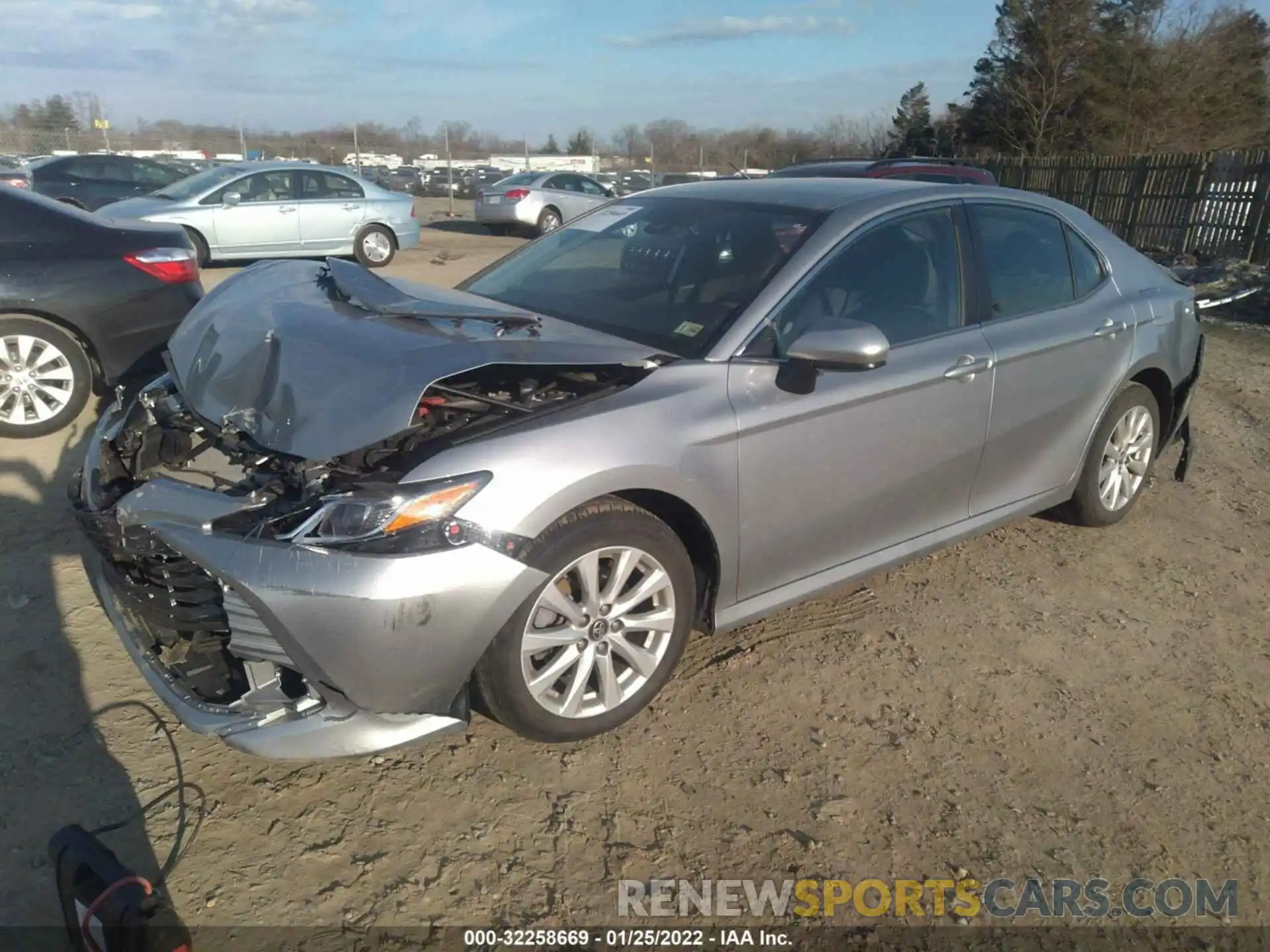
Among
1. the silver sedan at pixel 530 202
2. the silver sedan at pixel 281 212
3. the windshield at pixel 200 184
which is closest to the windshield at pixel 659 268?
the silver sedan at pixel 281 212

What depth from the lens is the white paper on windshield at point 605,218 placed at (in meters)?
4.17

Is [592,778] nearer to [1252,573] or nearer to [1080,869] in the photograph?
[1080,869]

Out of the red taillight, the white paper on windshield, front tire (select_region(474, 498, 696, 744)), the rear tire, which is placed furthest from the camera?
the rear tire

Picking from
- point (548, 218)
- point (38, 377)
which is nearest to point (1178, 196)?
point (548, 218)

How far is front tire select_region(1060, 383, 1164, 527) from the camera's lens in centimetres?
448

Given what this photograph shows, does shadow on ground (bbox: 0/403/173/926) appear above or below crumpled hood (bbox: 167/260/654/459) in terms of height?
below

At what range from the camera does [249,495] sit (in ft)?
8.61

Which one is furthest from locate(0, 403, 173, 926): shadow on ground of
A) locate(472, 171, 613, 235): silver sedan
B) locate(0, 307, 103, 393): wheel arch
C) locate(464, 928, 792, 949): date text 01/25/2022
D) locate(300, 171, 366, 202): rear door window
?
locate(472, 171, 613, 235): silver sedan

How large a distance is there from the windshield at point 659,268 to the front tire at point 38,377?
2.79 m

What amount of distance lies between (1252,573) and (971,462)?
170 centimetres

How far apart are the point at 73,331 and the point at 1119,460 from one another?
5.81 metres

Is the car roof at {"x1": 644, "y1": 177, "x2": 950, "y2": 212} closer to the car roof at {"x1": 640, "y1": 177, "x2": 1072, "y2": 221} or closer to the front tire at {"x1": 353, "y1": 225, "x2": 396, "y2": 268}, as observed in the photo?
the car roof at {"x1": 640, "y1": 177, "x2": 1072, "y2": 221}

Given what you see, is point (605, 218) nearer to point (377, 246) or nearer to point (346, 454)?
point (346, 454)

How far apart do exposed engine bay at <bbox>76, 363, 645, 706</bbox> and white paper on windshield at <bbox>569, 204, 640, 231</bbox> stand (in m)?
1.35
